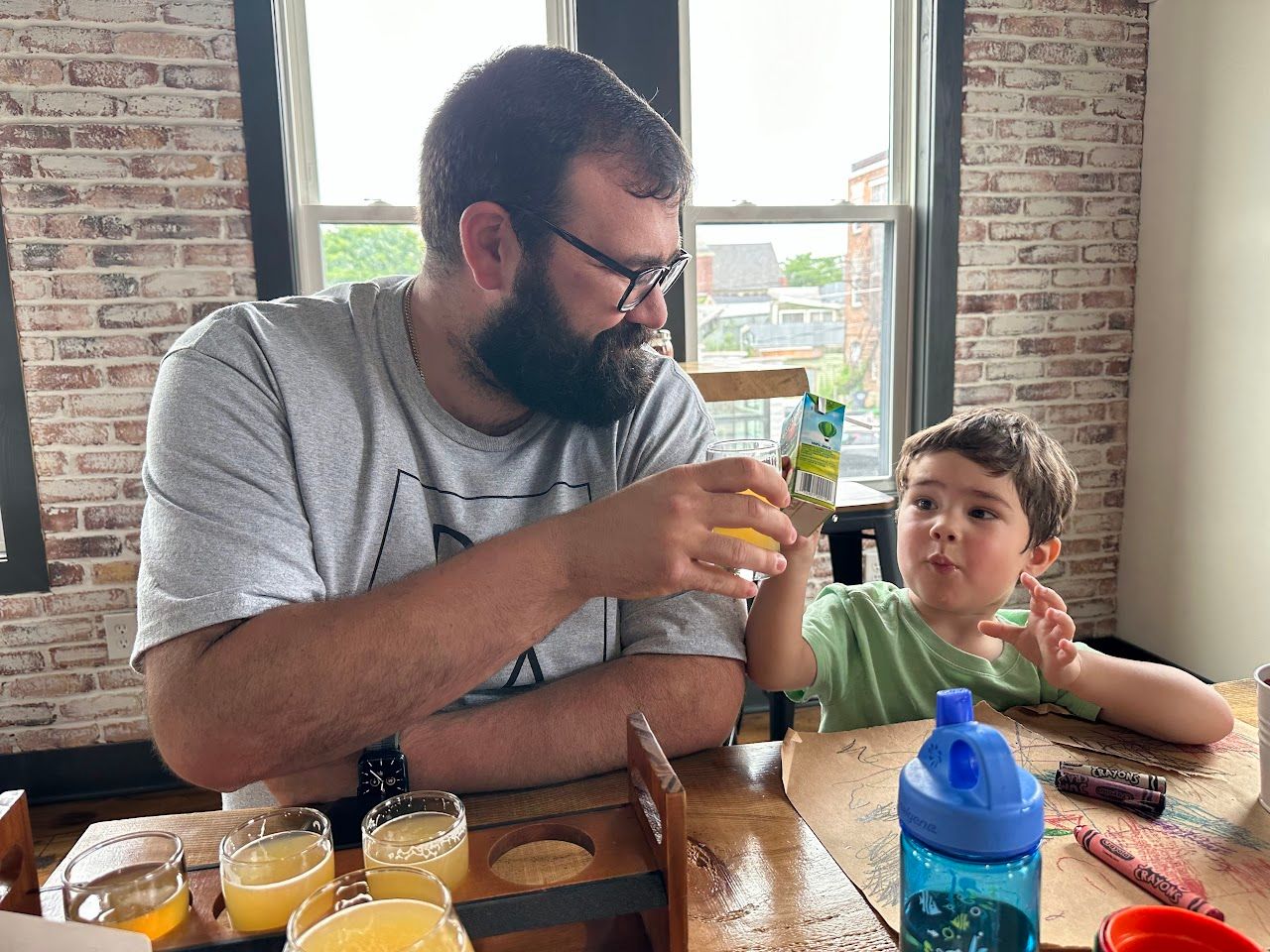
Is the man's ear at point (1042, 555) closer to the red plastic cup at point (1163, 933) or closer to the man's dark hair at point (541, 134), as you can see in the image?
the man's dark hair at point (541, 134)

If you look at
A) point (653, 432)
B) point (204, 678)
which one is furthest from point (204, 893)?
point (653, 432)

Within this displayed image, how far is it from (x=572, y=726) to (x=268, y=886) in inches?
16.0

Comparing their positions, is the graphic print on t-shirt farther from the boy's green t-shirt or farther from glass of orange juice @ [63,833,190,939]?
glass of orange juice @ [63,833,190,939]

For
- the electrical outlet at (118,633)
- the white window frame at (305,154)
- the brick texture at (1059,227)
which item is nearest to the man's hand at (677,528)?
the white window frame at (305,154)

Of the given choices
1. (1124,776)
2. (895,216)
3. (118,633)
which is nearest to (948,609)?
(1124,776)

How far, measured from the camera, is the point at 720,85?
2.96 meters

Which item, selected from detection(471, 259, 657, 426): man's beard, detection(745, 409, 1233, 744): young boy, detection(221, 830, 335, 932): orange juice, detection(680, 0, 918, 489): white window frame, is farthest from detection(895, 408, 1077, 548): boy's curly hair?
detection(680, 0, 918, 489): white window frame

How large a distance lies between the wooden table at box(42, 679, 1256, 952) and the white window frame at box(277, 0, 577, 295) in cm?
208

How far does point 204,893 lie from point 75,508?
227cm

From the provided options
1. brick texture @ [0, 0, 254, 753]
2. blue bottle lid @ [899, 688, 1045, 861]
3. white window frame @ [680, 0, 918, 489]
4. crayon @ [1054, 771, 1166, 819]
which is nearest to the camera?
blue bottle lid @ [899, 688, 1045, 861]

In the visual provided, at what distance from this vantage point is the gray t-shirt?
951mm

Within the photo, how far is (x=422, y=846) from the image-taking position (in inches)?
25.9

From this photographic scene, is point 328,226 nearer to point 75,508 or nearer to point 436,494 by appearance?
point 75,508

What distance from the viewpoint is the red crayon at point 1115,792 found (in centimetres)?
85
